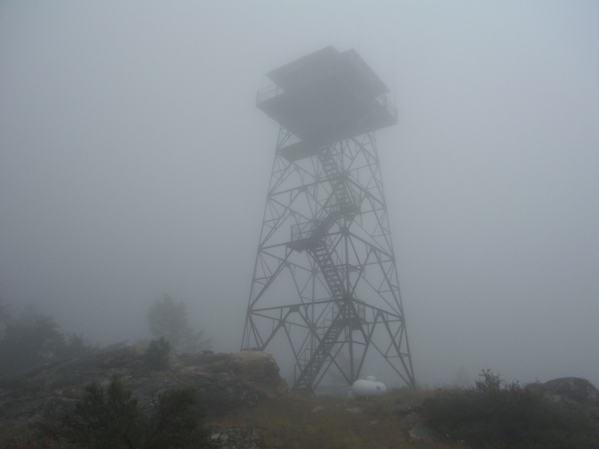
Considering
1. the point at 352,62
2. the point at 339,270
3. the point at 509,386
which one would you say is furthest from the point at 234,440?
the point at 352,62

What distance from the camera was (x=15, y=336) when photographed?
34.2m

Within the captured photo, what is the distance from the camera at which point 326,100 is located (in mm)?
22734

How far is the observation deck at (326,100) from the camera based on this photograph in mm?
21938

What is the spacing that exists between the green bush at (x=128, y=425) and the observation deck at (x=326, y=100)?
18026mm

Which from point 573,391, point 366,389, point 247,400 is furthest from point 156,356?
point 573,391

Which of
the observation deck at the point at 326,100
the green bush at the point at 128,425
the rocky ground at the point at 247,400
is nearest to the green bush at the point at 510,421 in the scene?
the rocky ground at the point at 247,400

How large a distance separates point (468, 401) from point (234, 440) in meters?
6.17

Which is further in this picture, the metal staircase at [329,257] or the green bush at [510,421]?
the metal staircase at [329,257]

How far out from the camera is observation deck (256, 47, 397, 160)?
72.0ft

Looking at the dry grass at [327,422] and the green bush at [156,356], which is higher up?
the green bush at [156,356]

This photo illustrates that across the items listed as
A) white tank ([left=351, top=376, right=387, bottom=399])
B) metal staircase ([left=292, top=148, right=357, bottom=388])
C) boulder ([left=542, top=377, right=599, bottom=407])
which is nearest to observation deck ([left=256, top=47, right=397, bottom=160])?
metal staircase ([left=292, top=148, right=357, bottom=388])

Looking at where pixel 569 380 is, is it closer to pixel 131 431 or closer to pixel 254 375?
pixel 254 375

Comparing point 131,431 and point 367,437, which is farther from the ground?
point 131,431

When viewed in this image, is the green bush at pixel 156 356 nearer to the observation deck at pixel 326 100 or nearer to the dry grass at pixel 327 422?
the dry grass at pixel 327 422
